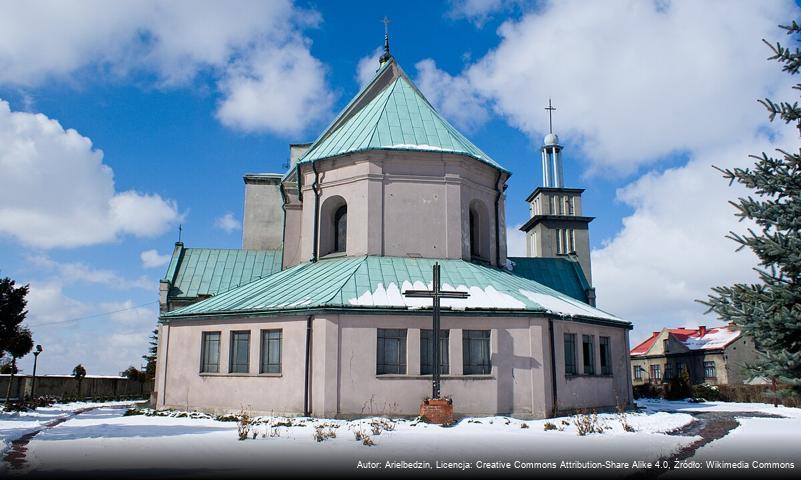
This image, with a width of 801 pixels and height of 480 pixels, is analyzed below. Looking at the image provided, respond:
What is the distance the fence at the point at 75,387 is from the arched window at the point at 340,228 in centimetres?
2060

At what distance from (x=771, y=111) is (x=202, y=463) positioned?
1156 centimetres

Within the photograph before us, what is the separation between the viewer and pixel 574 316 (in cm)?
2195

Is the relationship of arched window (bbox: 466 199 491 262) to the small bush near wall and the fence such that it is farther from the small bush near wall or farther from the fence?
the fence

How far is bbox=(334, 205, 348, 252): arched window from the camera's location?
1024 inches

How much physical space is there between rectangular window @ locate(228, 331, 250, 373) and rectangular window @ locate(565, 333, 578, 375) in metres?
10.7

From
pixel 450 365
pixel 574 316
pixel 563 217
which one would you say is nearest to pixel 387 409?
pixel 450 365

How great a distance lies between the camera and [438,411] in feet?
59.9

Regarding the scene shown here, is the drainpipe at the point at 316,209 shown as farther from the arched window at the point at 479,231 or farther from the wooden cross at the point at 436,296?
the wooden cross at the point at 436,296

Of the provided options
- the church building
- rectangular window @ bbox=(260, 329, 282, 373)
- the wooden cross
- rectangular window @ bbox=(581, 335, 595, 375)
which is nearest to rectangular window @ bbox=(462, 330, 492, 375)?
the church building

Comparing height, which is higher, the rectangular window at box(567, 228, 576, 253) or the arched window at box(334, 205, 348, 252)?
the rectangular window at box(567, 228, 576, 253)

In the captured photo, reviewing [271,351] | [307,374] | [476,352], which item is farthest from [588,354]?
[271,351]

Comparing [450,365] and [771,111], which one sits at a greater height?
[771,111]

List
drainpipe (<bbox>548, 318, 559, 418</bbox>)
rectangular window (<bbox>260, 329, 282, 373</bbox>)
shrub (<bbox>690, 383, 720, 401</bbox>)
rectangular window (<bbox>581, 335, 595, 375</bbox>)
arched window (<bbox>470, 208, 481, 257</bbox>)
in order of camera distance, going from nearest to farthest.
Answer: drainpipe (<bbox>548, 318, 559, 418</bbox>), rectangular window (<bbox>260, 329, 282, 373</bbox>), rectangular window (<bbox>581, 335, 595, 375</bbox>), arched window (<bbox>470, 208, 481, 257</bbox>), shrub (<bbox>690, 383, 720, 401</bbox>)

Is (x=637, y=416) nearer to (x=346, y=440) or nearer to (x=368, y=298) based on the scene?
(x=368, y=298)
